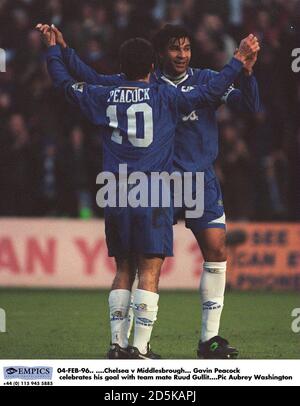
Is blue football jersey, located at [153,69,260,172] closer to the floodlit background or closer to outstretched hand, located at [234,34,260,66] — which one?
outstretched hand, located at [234,34,260,66]

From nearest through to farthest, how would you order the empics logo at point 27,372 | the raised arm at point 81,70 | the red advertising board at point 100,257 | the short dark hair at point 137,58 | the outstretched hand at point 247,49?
the empics logo at point 27,372
the short dark hair at point 137,58
the outstretched hand at point 247,49
the raised arm at point 81,70
the red advertising board at point 100,257

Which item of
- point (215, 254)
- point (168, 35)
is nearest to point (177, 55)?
point (168, 35)

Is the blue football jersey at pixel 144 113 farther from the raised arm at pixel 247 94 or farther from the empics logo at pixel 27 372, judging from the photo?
the empics logo at pixel 27 372

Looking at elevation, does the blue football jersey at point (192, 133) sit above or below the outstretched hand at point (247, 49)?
below

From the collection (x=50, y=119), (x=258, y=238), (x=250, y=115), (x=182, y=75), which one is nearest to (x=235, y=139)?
(x=250, y=115)

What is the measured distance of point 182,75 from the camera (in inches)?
302

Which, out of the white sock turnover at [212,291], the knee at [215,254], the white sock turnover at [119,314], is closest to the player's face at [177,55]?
the knee at [215,254]

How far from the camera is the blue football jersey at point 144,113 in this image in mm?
7023

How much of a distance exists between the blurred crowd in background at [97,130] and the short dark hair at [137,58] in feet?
22.4

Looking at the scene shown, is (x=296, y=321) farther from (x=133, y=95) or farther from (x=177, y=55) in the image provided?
(x=133, y=95)

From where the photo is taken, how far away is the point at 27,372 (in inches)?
260

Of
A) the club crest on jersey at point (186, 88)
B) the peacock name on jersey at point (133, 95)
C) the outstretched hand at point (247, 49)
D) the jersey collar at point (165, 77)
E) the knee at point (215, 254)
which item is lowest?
the knee at point (215, 254)

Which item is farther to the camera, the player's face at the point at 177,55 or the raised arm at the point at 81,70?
the raised arm at the point at 81,70

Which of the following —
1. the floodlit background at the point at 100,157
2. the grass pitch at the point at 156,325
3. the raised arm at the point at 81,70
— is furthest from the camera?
the floodlit background at the point at 100,157
